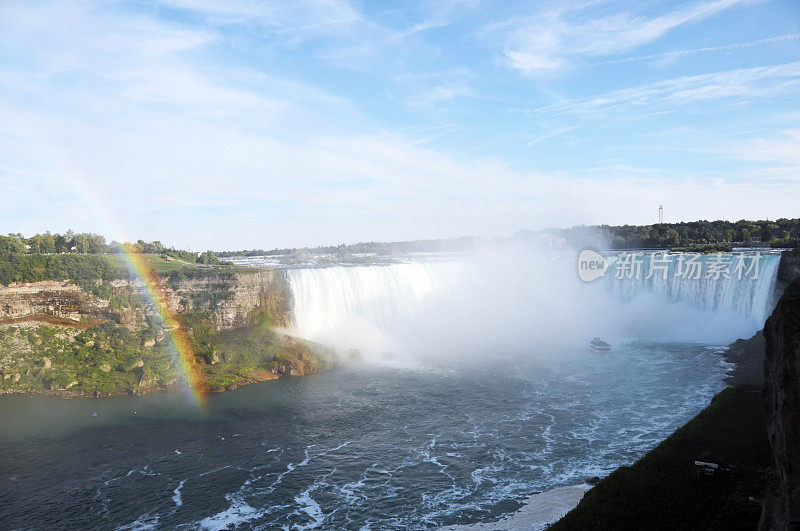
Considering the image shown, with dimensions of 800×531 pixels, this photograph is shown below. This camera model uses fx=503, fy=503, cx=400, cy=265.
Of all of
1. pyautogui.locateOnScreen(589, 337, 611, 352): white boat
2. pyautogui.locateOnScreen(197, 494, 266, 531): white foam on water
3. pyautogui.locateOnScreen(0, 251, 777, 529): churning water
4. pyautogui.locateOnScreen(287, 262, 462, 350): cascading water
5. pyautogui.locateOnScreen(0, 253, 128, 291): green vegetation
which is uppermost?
pyautogui.locateOnScreen(0, 253, 128, 291): green vegetation

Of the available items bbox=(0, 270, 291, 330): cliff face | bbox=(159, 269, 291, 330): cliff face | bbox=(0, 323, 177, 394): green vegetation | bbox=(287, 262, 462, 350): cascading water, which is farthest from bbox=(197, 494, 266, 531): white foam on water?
bbox=(287, 262, 462, 350): cascading water

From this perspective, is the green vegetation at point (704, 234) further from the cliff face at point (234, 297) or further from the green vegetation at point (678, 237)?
the cliff face at point (234, 297)

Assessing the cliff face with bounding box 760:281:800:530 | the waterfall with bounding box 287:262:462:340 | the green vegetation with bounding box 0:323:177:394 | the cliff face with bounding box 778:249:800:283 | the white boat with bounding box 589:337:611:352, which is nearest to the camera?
the cliff face with bounding box 760:281:800:530

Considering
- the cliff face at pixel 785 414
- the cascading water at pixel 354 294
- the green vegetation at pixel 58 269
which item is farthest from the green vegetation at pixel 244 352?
the cliff face at pixel 785 414

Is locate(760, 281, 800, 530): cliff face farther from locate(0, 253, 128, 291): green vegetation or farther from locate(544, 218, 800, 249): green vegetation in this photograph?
locate(544, 218, 800, 249): green vegetation

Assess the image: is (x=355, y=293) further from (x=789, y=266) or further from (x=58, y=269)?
(x=789, y=266)

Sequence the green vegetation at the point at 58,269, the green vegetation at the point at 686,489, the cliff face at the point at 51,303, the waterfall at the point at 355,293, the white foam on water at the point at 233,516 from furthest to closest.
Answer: the waterfall at the point at 355,293, the green vegetation at the point at 58,269, the cliff face at the point at 51,303, the white foam on water at the point at 233,516, the green vegetation at the point at 686,489
